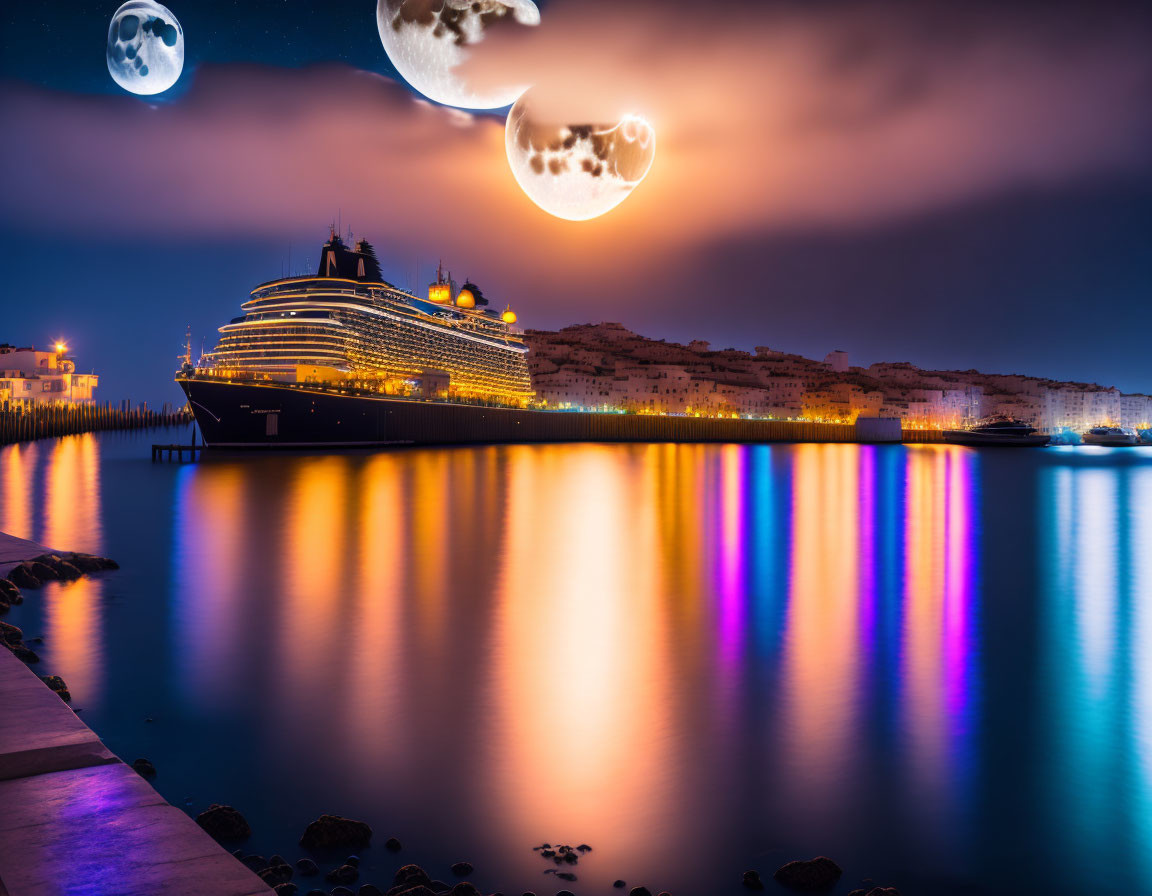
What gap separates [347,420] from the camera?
182ft

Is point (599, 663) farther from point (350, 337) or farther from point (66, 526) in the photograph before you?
point (350, 337)

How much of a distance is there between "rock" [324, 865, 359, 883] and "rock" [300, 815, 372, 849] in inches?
12.9

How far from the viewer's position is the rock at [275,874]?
4.30 m

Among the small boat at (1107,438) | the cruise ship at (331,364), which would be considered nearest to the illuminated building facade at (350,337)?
the cruise ship at (331,364)

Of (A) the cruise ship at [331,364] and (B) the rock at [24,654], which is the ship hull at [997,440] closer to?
(A) the cruise ship at [331,364]

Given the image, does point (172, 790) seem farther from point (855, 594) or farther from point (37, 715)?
point (855, 594)

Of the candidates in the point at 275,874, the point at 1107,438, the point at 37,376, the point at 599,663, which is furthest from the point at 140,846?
the point at 1107,438

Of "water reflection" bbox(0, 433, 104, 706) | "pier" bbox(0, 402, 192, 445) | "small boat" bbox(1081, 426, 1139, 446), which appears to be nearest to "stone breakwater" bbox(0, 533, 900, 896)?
"water reflection" bbox(0, 433, 104, 706)

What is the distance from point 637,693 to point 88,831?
5035mm

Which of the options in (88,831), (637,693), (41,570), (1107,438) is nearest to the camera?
(88,831)

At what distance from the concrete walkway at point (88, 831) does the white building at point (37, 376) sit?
11204cm

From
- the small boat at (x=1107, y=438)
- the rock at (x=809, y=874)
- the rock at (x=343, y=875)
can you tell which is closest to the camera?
the rock at (x=343, y=875)

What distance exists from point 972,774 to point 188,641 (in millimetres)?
7876

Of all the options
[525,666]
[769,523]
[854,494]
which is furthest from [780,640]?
[854,494]
